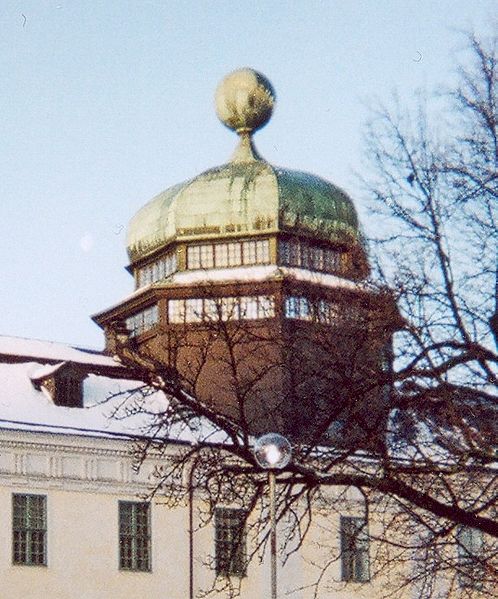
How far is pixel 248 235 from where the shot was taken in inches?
2031

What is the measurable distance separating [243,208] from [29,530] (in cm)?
1392

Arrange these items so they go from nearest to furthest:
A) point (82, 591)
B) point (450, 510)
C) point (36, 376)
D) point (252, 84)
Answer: point (450, 510), point (82, 591), point (36, 376), point (252, 84)

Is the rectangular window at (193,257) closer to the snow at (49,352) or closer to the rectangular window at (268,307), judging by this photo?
the snow at (49,352)

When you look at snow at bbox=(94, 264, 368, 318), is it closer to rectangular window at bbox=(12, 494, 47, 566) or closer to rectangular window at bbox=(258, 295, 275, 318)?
rectangular window at bbox=(258, 295, 275, 318)

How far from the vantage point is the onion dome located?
170 ft

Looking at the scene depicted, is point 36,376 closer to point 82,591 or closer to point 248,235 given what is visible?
point 82,591

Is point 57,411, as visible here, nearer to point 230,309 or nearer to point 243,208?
point 230,309

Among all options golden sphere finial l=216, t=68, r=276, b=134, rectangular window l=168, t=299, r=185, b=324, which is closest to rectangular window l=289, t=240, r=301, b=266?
rectangular window l=168, t=299, r=185, b=324

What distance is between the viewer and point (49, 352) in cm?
4803

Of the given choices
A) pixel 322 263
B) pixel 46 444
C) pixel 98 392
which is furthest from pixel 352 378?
pixel 322 263

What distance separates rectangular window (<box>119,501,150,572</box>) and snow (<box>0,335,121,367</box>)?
13.7ft

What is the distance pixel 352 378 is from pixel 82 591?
2249cm

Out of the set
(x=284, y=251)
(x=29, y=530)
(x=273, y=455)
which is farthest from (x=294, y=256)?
(x=273, y=455)

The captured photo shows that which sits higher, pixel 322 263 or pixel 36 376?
pixel 322 263
